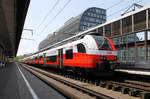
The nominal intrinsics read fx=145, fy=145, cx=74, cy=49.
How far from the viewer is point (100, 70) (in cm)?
852

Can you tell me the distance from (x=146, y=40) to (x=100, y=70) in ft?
20.8

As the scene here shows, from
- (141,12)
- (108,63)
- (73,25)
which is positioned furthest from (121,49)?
(73,25)

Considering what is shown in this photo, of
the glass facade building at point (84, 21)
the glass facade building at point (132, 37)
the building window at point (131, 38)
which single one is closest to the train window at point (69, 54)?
the glass facade building at point (132, 37)

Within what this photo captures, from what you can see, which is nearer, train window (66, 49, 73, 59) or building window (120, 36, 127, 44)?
train window (66, 49, 73, 59)

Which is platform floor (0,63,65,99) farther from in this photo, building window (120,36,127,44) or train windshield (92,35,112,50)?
building window (120,36,127,44)


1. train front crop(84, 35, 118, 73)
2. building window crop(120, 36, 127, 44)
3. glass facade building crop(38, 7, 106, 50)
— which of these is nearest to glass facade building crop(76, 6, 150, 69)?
building window crop(120, 36, 127, 44)

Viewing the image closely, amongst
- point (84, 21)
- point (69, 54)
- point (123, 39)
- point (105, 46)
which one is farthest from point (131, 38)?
point (84, 21)

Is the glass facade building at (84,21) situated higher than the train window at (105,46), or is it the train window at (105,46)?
the glass facade building at (84,21)

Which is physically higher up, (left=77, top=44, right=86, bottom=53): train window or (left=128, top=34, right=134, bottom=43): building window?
(left=128, top=34, right=134, bottom=43): building window

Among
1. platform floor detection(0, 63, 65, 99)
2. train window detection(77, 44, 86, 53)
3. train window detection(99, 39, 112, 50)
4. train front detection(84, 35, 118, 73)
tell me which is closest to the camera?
platform floor detection(0, 63, 65, 99)

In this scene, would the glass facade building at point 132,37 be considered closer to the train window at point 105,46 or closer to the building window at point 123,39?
the building window at point 123,39

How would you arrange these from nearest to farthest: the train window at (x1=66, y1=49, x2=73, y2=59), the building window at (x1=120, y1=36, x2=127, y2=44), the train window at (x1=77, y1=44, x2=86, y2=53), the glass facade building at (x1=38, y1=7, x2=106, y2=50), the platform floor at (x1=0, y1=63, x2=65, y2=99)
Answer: the platform floor at (x1=0, y1=63, x2=65, y2=99) < the train window at (x1=77, y1=44, x2=86, y2=53) < the train window at (x1=66, y1=49, x2=73, y2=59) < the building window at (x1=120, y1=36, x2=127, y2=44) < the glass facade building at (x1=38, y1=7, x2=106, y2=50)

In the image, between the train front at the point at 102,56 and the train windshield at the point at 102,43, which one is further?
the train windshield at the point at 102,43

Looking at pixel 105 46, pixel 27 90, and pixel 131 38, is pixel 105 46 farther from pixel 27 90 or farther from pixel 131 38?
pixel 131 38
